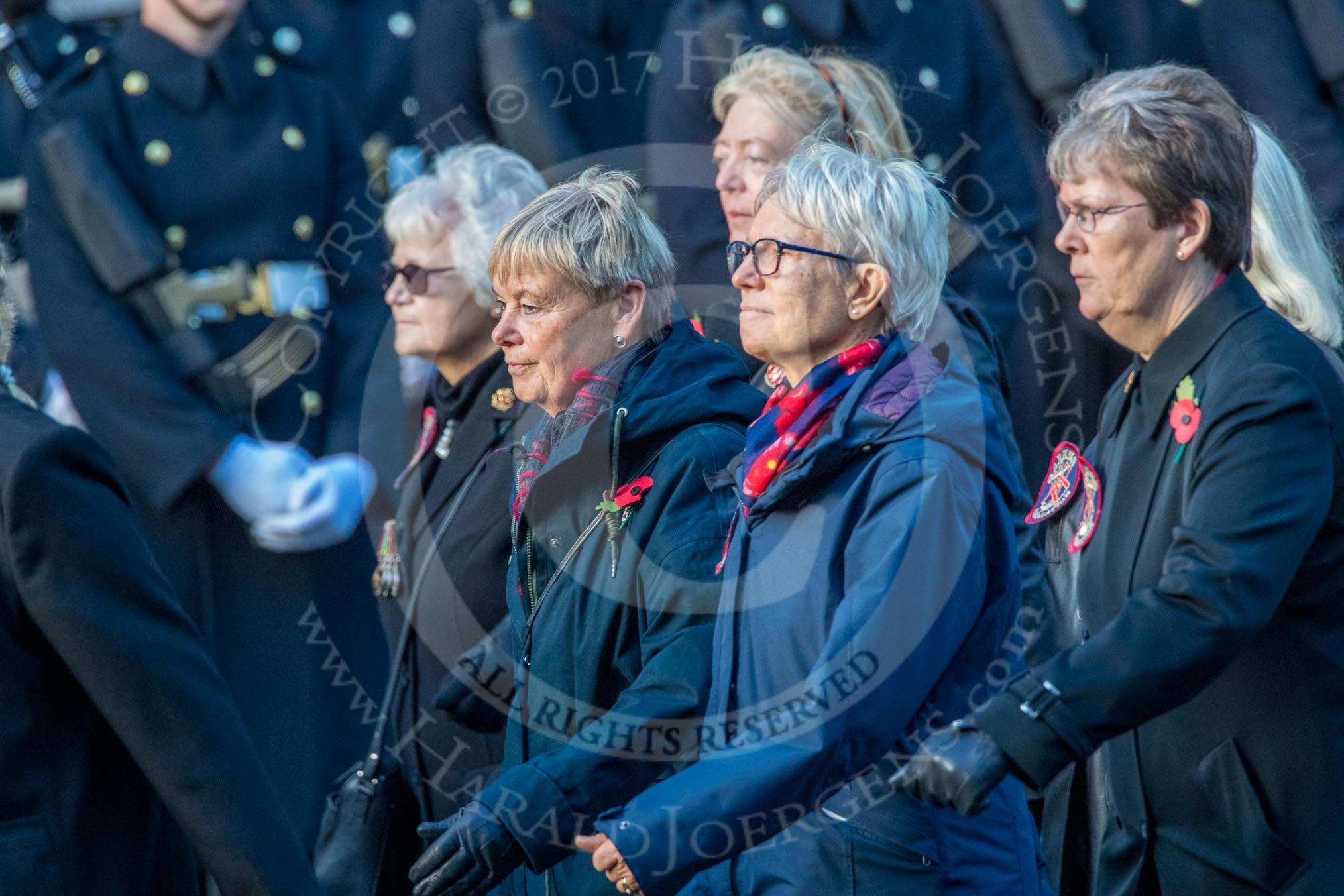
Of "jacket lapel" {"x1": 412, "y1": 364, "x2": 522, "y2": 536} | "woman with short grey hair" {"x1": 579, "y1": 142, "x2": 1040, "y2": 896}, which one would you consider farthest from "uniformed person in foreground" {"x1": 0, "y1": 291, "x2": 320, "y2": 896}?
"jacket lapel" {"x1": 412, "y1": 364, "x2": 522, "y2": 536}

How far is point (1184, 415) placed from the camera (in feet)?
8.14

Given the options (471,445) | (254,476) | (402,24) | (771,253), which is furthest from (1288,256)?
(402,24)

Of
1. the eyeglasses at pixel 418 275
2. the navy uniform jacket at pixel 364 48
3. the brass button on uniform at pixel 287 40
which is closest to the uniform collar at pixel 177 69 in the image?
the brass button on uniform at pixel 287 40

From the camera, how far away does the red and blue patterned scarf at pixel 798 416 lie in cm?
248

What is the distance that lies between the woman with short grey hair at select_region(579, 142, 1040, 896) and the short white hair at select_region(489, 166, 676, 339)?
253mm

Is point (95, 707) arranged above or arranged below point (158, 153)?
below

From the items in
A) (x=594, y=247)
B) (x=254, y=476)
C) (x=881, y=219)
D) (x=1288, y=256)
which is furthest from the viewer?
(x=254, y=476)

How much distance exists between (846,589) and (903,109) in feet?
8.38

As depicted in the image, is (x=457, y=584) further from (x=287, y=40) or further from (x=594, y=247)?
(x=287, y=40)

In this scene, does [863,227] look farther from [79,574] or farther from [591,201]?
[79,574]

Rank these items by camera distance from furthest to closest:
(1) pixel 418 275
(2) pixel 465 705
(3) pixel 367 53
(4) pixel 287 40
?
(3) pixel 367 53 < (4) pixel 287 40 < (1) pixel 418 275 < (2) pixel 465 705

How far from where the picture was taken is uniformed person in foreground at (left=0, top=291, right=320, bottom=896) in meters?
2.27

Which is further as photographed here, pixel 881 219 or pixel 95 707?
pixel 881 219

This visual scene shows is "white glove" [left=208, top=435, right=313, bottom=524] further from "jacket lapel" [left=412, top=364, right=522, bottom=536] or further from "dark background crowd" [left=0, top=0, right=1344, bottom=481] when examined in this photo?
"jacket lapel" [left=412, top=364, right=522, bottom=536]
